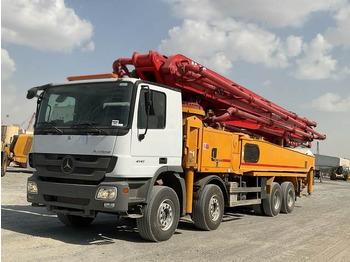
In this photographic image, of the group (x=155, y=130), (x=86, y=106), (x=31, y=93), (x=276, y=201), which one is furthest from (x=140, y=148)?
(x=276, y=201)

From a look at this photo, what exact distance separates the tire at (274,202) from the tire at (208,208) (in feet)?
10.5

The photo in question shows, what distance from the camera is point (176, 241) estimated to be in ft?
23.6

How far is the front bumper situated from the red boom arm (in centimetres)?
287

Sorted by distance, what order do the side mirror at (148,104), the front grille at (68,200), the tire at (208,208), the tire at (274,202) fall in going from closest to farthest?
the front grille at (68,200) < the side mirror at (148,104) < the tire at (208,208) < the tire at (274,202)

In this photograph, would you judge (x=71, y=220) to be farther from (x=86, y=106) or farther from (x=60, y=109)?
(x=86, y=106)

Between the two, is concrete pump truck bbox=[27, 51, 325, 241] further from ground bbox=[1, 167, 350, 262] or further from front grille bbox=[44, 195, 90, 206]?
ground bbox=[1, 167, 350, 262]

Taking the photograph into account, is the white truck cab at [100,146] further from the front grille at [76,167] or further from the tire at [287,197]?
the tire at [287,197]

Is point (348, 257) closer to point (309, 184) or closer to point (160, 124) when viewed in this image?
point (160, 124)

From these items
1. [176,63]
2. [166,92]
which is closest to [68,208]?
[166,92]

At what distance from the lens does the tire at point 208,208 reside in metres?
8.09

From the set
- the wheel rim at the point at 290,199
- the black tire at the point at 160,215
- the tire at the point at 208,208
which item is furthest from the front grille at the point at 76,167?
the wheel rim at the point at 290,199

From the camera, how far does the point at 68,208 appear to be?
21.9 feet

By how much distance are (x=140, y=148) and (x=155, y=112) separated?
2.50ft

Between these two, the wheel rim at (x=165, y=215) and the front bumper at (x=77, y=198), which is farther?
the wheel rim at (x=165, y=215)
